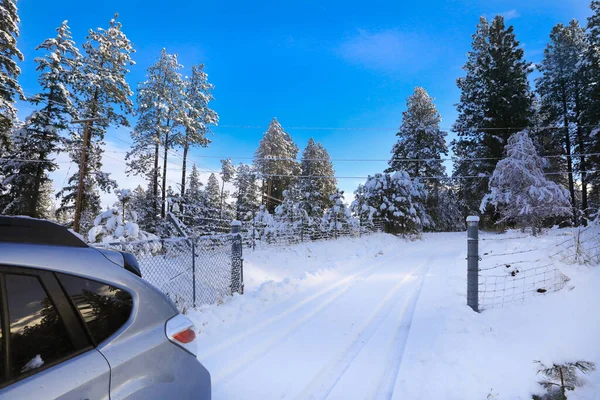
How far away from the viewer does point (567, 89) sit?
23.9 meters

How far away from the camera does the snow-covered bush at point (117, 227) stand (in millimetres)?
9258

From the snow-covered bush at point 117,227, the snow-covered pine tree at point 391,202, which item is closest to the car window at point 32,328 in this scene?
the snow-covered bush at point 117,227

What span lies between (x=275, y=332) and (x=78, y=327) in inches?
143

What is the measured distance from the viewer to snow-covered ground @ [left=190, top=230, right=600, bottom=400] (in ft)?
9.73

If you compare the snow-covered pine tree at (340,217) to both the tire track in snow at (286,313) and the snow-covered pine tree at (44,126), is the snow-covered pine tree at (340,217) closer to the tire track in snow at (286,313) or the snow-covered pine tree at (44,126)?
the tire track in snow at (286,313)

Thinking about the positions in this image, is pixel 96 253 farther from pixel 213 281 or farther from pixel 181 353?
pixel 213 281

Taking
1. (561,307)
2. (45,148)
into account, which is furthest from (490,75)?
(45,148)

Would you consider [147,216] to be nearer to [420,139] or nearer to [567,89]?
[420,139]

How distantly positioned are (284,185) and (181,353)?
39140 mm

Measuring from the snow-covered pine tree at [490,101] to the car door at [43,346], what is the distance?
28.4 m

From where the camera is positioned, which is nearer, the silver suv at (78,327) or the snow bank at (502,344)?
the silver suv at (78,327)

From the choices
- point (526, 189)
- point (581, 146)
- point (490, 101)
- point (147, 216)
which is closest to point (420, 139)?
point (490, 101)

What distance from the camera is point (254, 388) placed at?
3.00 m

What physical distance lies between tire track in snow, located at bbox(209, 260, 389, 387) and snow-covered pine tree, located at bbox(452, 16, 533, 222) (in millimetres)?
22799
